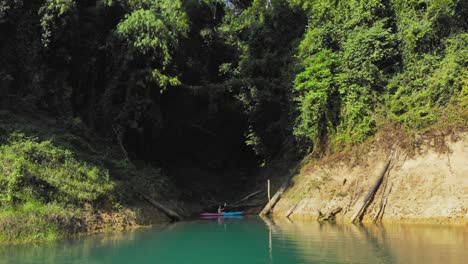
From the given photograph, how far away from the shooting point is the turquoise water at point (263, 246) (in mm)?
A: 11672

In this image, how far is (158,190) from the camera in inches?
870

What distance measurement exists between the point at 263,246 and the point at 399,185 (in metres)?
8.15

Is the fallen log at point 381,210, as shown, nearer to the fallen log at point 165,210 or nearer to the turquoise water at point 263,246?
the turquoise water at point 263,246

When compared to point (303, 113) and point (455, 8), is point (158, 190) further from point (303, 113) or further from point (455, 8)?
point (455, 8)

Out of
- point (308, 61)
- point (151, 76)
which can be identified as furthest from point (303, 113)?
point (151, 76)

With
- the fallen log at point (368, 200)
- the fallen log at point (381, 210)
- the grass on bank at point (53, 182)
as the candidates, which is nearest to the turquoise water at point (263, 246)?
the grass on bank at point (53, 182)

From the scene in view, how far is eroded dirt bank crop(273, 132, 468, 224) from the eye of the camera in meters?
18.1

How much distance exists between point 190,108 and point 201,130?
1531 mm

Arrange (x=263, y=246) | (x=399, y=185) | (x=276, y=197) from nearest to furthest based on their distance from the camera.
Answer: (x=263, y=246)
(x=399, y=185)
(x=276, y=197)

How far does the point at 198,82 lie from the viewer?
1070 inches

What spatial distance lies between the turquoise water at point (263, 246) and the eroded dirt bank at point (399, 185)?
4.26ft

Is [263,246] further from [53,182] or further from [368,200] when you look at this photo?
[53,182]

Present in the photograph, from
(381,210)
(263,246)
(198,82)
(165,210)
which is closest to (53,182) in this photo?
(165,210)

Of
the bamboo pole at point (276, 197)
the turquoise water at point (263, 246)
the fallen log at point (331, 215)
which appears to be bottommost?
the turquoise water at point (263, 246)
